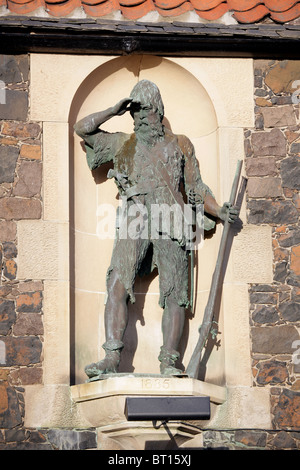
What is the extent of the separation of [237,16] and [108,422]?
3250 mm

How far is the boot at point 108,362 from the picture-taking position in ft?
34.4

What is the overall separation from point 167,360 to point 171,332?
218 mm

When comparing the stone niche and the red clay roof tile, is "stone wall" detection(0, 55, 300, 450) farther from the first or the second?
the red clay roof tile

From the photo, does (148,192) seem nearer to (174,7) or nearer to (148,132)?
(148,132)

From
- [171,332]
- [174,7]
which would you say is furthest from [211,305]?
[174,7]

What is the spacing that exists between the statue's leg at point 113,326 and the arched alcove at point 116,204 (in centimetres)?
33

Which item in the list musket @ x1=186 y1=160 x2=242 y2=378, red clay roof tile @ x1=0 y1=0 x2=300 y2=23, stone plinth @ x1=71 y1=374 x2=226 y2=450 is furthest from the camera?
red clay roof tile @ x1=0 y1=0 x2=300 y2=23

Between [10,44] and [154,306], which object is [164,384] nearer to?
[154,306]

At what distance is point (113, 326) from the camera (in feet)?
35.0

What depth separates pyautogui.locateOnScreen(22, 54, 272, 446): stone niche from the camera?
10719 mm

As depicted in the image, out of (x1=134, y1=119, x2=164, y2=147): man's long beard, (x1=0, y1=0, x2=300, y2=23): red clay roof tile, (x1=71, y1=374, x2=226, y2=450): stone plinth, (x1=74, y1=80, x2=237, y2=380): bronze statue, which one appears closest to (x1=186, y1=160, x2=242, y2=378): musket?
(x1=74, y1=80, x2=237, y2=380): bronze statue

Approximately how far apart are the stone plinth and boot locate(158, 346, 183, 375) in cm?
16

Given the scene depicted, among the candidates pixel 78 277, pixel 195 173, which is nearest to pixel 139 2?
pixel 195 173

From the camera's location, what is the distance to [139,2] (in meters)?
11.4
